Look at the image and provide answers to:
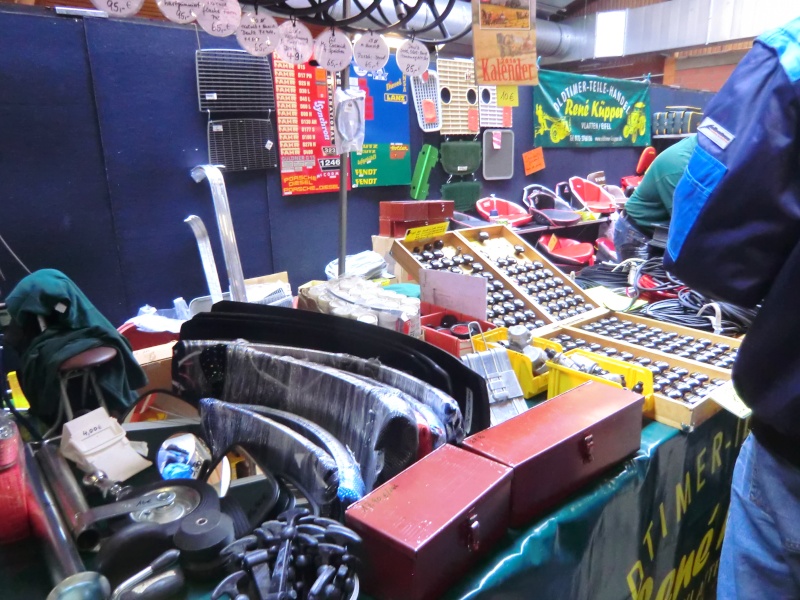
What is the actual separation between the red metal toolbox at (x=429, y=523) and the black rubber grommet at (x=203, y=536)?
0.61 feet

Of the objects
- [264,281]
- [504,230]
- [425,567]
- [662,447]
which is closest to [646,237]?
[504,230]

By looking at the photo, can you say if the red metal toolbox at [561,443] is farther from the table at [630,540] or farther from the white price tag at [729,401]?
the white price tag at [729,401]

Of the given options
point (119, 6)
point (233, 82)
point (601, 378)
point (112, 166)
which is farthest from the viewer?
point (233, 82)

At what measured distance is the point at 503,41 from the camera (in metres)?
1.69

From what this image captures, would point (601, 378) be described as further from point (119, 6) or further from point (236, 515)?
point (119, 6)

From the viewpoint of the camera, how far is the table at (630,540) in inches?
34.3

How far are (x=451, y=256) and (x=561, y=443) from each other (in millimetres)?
1231

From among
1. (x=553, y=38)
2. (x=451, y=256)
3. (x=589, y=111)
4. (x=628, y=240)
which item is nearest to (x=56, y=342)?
(x=451, y=256)

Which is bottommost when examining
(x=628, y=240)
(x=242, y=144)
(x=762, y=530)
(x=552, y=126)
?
(x=762, y=530)

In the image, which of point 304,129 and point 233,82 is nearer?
point 233,82

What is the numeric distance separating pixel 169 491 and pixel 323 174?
10.2 feet

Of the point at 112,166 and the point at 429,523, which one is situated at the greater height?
the point at 112,166

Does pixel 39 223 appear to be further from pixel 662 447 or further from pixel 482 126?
pixel 482 126

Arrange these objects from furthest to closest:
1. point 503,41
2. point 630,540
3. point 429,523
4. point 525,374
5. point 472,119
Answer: point 472,119, point 503,41, point 525,374, point 630,540, point 429,523
